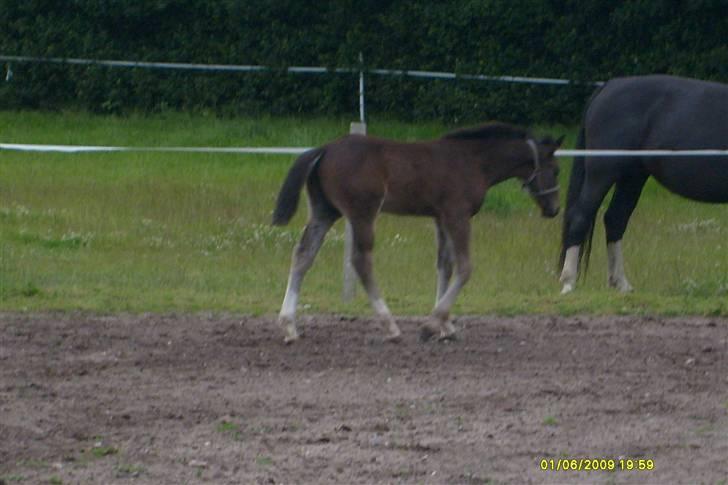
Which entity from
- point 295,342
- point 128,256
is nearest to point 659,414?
point 295,342

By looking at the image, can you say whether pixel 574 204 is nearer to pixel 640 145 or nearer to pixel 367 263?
pixel 640 145

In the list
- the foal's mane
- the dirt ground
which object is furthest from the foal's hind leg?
the foal's mane

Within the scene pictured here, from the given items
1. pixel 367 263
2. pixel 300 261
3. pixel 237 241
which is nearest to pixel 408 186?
pixel 367 263

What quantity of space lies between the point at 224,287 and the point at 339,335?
2.53 metres

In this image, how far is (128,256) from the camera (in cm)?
1380

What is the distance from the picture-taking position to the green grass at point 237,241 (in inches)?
442

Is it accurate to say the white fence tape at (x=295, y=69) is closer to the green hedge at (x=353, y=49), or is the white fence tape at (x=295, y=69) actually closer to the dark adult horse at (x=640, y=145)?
the green hedge at (x=353, y=49)

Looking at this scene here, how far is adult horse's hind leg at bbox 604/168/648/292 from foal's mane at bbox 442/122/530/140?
11.3ft

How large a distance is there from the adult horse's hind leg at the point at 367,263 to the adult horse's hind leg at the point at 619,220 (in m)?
3.77

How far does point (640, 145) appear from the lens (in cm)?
1263

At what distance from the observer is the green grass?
36.8 ft

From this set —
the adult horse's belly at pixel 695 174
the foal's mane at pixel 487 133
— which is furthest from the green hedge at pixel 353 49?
the foal's mane at pixel 487 133

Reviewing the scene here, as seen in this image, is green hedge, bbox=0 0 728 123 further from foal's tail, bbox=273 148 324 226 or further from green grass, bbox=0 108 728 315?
foal's tail, bbox=273 148 324 226
